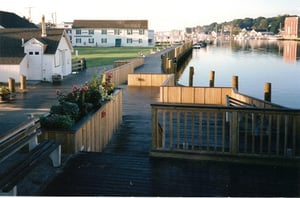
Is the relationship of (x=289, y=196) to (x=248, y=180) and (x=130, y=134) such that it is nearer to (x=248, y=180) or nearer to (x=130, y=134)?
(x=248, y=180)

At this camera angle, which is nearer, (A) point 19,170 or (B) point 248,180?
(A) point 19,170

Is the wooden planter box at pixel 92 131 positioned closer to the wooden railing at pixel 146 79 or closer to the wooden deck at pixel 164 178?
the wooden deck at pixel 164 178

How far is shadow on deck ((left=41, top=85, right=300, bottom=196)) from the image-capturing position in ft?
19.5

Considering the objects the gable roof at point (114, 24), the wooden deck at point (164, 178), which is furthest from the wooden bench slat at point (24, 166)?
the gable roof at point (114, 24)

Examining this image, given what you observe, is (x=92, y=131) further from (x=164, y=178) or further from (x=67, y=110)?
(x=164, y=178)

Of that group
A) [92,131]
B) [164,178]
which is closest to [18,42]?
[92,131]

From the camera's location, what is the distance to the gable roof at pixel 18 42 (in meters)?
27.3

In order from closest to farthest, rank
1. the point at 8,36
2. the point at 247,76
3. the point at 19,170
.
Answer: the point at 19,170
the point at 8,36
the point at 247,76

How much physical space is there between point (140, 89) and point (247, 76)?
22.7 meters

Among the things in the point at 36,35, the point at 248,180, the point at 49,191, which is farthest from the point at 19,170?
the point at 36,35

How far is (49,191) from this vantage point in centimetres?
593

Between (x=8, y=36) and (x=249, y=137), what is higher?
(x=8, y=36)

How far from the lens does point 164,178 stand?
6.47 metres

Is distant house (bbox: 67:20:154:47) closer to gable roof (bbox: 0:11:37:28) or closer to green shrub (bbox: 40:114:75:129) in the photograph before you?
gable roof (bbox: 0:11:37:28)
